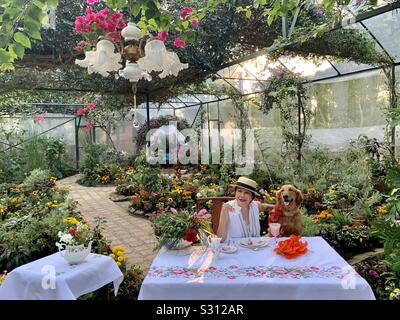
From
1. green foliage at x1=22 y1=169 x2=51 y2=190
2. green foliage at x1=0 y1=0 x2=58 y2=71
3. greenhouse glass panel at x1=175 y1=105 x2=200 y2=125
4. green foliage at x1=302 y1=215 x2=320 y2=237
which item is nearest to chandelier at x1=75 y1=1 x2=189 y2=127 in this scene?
green foliage at x1=0 y1=0 x2=58 y2=71

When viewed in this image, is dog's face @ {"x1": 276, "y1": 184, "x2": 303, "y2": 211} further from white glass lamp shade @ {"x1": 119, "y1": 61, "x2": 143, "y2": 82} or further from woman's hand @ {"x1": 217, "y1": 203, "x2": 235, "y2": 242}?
white glass lamp shade @ {"x1": 119, "y1": 61, "x2": 143, "y2": 82}

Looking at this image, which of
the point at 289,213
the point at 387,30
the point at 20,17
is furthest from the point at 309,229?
the point at 387,30

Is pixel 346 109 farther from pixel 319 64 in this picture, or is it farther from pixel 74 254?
pixel 74 254

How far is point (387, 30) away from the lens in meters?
5.57

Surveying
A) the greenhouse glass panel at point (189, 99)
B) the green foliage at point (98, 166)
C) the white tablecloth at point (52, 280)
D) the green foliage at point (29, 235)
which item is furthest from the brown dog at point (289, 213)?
the greenhouse glass panel at point (189, 99)

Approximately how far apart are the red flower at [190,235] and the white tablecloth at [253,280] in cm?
20

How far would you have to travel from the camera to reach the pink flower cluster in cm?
216

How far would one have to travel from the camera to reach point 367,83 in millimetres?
6625

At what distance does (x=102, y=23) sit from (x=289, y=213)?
2025 millimetres
